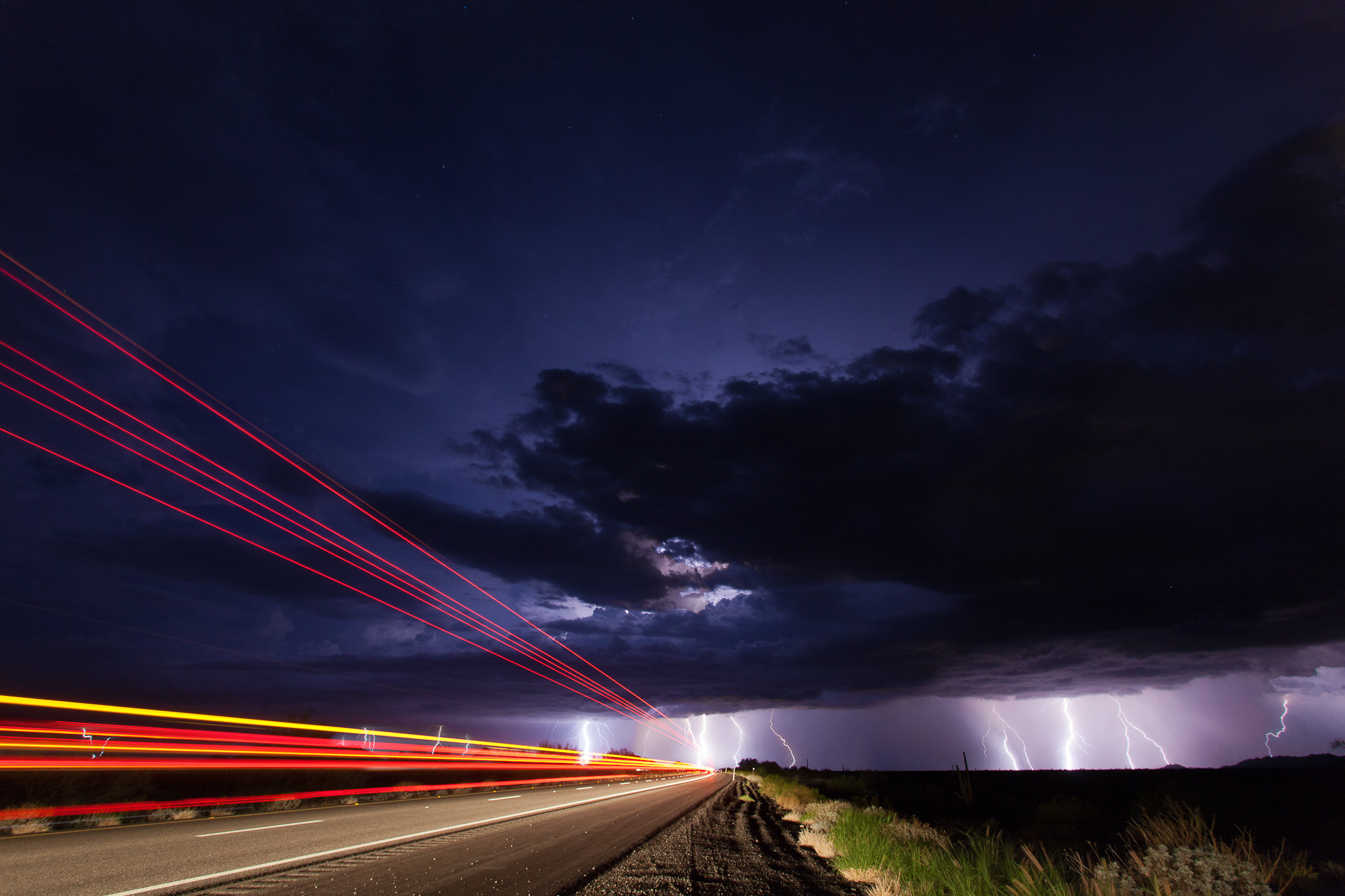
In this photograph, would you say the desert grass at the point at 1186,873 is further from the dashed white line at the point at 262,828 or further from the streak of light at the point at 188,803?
the streak of light at the point at 188,803

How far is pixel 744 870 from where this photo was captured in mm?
10453

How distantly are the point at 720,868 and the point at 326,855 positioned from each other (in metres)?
6.17

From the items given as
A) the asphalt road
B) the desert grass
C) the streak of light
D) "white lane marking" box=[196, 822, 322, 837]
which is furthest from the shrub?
the streak of light

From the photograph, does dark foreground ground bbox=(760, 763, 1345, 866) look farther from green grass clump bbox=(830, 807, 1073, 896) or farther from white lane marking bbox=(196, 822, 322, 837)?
white lane marking bbox=(196, 822, 322, 837)

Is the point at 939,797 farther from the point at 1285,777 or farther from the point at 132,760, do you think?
the point at 132,760

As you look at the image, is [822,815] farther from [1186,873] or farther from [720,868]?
[1186,873]

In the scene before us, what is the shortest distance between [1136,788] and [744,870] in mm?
80093

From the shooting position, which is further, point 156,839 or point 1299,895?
point 156,839

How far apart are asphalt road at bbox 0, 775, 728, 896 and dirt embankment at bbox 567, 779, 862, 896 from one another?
57 cm

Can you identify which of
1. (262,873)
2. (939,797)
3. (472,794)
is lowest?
(939,797)

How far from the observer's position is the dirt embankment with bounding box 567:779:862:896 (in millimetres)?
8523

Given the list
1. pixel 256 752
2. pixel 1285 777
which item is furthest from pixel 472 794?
pixel 1285 777

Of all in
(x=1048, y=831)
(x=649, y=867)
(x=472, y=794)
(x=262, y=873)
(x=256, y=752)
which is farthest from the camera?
(x=1048, y=831)

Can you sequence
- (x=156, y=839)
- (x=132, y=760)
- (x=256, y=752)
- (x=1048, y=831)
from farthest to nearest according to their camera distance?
(x=1048, y=831) → (x=256, y=752) → (x=132, y=760) → (x=156, y=839)
